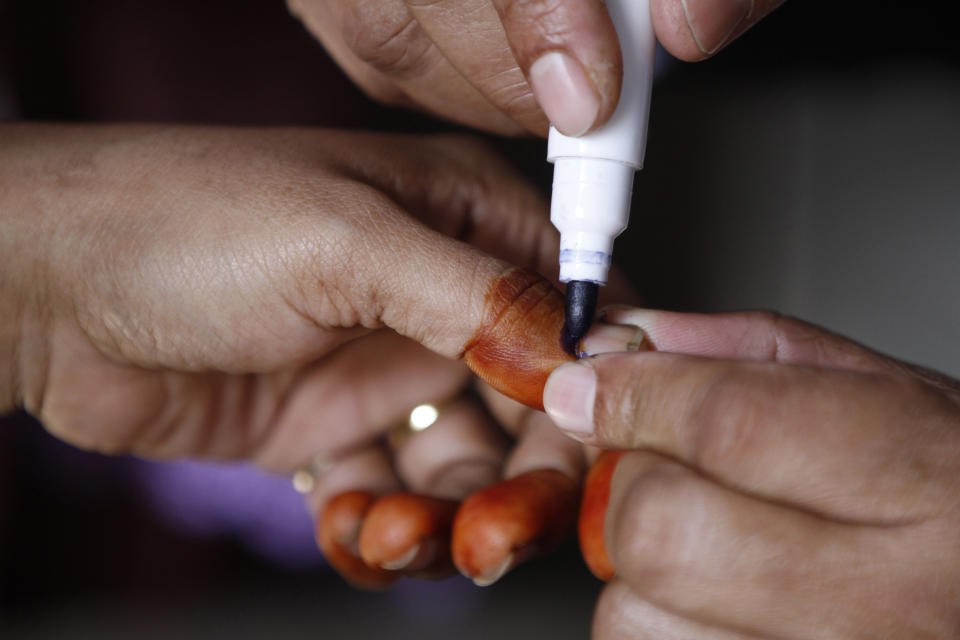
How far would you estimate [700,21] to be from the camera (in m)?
0.59

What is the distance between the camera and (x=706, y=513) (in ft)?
1.78

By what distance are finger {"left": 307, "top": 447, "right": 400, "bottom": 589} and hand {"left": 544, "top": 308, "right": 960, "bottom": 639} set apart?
17.4 inches

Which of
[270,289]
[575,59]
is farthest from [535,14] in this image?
[270,289]

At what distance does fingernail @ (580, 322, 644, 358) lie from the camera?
0.68m

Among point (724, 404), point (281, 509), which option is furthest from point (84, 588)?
point (724, 404)

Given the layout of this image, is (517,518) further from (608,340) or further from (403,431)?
(403,431)

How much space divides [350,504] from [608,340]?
446 millimetres

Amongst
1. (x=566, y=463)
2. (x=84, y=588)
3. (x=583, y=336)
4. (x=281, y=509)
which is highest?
(x=583, y=336)

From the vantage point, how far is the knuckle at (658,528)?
548mm

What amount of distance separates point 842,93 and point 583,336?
1.03 m

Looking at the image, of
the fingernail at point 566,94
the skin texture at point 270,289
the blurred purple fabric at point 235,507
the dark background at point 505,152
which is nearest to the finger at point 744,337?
the skin texture at point 270,289

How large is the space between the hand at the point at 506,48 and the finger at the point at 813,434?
0.24 m

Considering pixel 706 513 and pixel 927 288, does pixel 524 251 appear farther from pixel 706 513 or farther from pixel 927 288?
pixel 927 288

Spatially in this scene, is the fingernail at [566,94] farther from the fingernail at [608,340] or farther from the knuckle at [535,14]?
the fingernail at [608,340]
